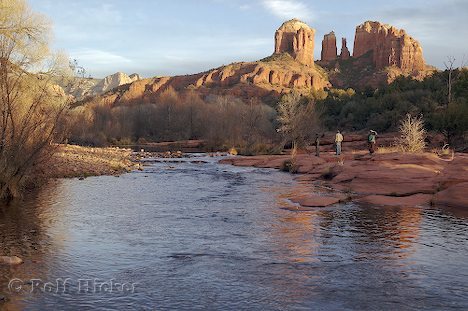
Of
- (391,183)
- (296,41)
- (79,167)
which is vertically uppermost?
(296,41)

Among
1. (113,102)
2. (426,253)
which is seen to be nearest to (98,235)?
(426,253)

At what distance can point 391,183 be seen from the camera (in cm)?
1745

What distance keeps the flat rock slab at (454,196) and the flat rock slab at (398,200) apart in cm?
34

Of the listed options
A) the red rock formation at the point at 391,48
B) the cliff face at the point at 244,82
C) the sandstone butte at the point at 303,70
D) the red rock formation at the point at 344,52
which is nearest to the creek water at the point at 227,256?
the sandstone butte at the point at 303,70

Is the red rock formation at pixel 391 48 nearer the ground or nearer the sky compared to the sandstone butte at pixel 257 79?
nearer the sky

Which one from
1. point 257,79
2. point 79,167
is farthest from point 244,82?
point 79,167

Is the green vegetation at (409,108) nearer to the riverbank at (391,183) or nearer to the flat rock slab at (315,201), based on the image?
the riverbank at (391,183)

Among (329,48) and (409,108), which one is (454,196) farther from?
(329,48)

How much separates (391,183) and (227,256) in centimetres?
1108

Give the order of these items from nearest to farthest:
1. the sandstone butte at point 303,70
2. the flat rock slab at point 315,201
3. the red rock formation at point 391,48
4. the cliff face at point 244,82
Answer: the flat rock slab at point 315,201, the cliff face at point 244,82, the sandstone butte at point 303,70, the red rock formation at point 391,48

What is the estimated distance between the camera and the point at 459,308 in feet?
19.7

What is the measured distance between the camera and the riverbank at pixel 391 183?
15.0 metres

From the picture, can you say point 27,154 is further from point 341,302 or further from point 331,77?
point 331,77

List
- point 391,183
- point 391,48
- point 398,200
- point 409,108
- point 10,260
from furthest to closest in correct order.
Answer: point 391,48, point 409,108, point 391,183, point 398,200, point 10,260
